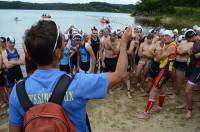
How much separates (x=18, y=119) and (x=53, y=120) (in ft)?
1.32

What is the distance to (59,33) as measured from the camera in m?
1.92

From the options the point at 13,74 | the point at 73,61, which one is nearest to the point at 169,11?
the point at 73,61

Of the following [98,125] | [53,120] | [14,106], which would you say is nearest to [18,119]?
[14,106]

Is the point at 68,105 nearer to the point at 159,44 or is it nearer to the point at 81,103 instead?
the point at 81,103

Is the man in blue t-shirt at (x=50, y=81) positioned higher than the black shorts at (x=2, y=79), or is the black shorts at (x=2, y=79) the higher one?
the man in blue t-shirt at (x=50, y=81)

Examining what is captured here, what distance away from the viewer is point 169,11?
8119cm

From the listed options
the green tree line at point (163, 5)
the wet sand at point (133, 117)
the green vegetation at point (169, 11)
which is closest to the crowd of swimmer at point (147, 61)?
the wet sand at point (133, 117)

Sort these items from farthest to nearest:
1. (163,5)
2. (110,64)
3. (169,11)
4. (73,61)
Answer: (163,5) → (169,11) → (73,61) → (110,64)

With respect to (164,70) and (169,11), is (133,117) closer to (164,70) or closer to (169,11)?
(164,70)

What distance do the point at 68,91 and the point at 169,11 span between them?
82.6 m

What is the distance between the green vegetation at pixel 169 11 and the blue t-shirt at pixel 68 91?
5703 cm

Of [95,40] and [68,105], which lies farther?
[95,40]

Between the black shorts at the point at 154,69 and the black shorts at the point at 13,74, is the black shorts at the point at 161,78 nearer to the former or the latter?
the black shorts at the point at 154,69

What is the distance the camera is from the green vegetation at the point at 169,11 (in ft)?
208
